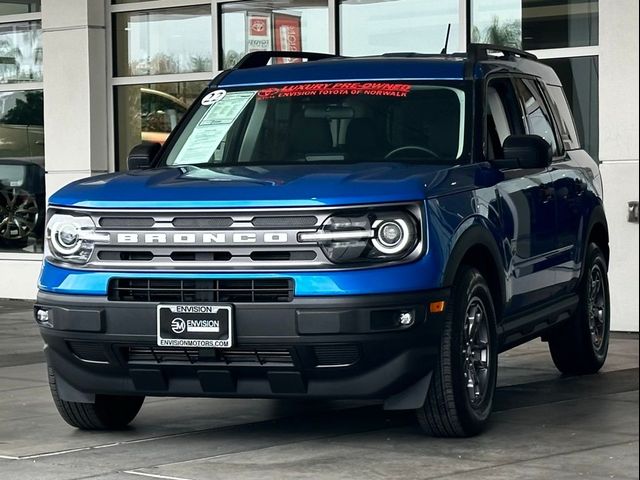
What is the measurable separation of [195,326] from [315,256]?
615 mm

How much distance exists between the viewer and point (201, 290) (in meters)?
6.70

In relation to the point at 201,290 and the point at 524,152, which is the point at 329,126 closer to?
the point at 524,152

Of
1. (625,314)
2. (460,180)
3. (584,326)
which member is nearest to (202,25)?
(625,314)

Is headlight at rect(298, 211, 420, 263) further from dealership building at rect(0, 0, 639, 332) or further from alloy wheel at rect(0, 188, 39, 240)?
alloy wheel at rect(0, 188, 39, 240)

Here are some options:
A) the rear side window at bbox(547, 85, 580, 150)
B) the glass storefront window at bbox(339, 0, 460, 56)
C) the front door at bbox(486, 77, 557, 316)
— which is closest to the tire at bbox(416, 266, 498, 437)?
the front door at bbox(486, 77, 557, 316)

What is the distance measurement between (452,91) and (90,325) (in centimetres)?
231

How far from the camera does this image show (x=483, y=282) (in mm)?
7160

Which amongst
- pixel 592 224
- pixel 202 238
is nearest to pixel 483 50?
pixel 592 224

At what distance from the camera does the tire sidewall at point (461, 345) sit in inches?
269

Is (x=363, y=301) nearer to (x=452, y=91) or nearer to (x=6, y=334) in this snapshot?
(x=452, y=91)

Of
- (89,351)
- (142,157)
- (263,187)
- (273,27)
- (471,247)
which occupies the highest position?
(273,27)

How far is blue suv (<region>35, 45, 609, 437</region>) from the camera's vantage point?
258 inches

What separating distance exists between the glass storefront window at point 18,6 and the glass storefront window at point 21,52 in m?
0.14

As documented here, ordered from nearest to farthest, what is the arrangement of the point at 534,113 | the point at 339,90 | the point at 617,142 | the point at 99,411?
the point at 99,411 → the point at 339,90 → the point at 534,113 → the point at 617,142
